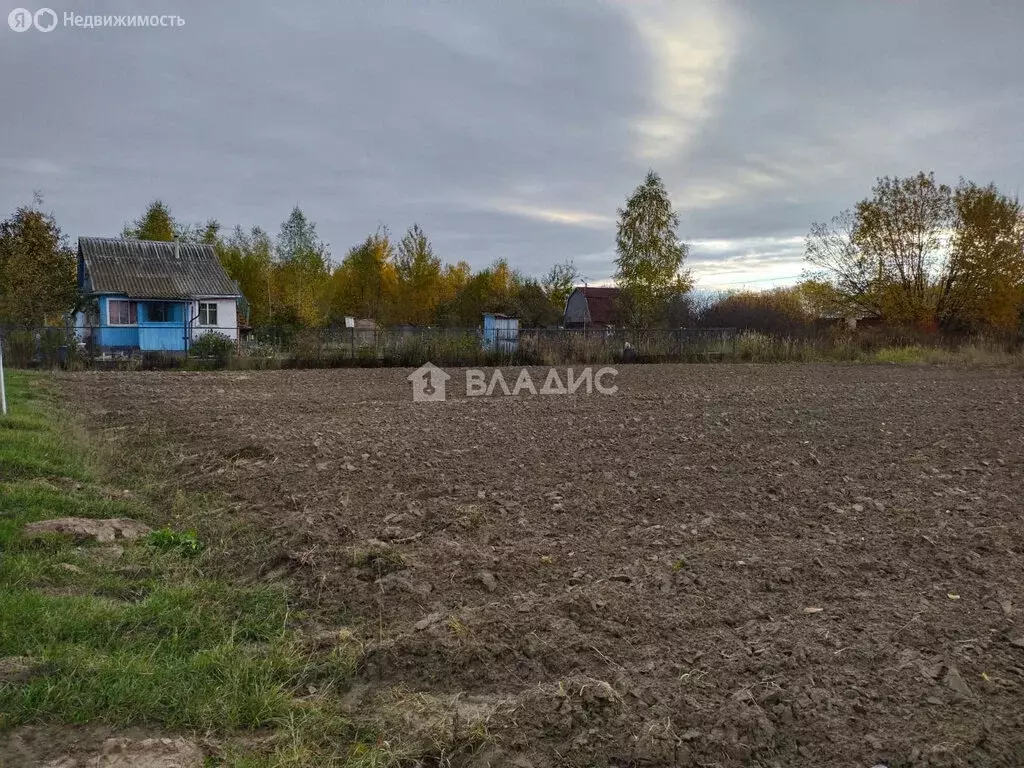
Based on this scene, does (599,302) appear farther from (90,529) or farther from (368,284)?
(90,529)

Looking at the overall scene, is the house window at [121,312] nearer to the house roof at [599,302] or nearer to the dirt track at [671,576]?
the dirt track at [671,576]

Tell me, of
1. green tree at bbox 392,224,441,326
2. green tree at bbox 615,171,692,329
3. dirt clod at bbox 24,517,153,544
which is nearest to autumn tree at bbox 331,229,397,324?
green tree at bbox 392,224,441,326

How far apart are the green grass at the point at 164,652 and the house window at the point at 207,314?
28.7m

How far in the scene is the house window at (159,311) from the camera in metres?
30.5

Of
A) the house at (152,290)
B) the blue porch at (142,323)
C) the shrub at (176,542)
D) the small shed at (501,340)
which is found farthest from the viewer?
the house at (152,290)

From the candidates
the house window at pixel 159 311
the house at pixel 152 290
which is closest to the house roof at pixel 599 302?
the house at pixel 152 290

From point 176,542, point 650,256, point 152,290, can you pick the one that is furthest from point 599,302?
point 176,542

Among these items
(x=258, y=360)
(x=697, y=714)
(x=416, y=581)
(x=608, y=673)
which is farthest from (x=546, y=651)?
(x=258, y=360)

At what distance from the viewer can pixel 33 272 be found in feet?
88.3

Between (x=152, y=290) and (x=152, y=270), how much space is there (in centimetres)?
174

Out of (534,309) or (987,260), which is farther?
(534,309)

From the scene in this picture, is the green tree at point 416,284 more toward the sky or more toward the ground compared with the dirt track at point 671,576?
more toward the sky

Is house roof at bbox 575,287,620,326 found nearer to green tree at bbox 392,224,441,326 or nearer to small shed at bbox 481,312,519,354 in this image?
green tree at bbox 392,224,441,326

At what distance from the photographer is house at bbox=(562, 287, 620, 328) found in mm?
44875
